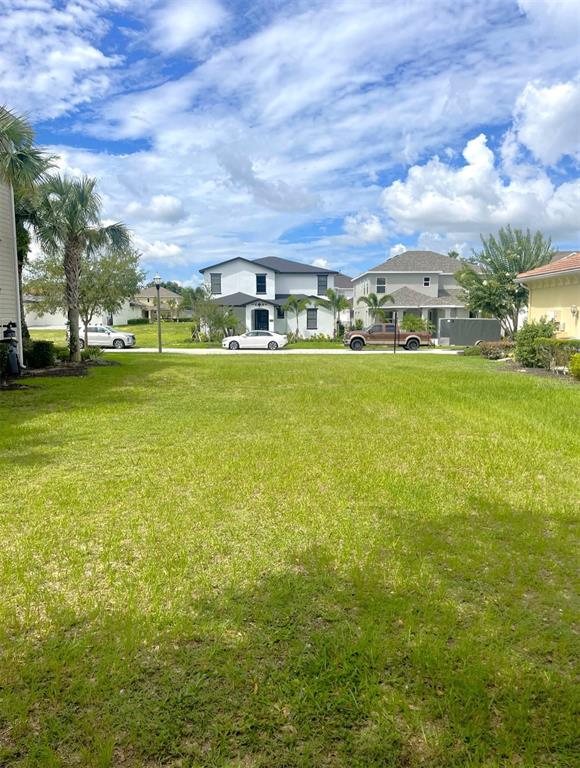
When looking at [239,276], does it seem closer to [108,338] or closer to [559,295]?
[108,338]

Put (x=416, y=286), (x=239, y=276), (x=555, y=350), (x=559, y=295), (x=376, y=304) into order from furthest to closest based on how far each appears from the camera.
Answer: (x=416, y=286) → (x=239, y=276) → (x=376, y=304) → (x=559, y=295) → (x=555, y=350)

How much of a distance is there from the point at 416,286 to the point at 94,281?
28.5 metres

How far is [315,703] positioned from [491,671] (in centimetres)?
92

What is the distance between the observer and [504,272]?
28953 millimetres

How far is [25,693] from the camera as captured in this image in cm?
242

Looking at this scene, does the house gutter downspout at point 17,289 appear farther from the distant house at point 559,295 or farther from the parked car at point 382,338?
the parked car at point 382,338

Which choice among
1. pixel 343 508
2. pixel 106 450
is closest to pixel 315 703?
pixel 343 508

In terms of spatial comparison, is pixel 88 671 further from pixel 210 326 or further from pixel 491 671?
pixel 210 326

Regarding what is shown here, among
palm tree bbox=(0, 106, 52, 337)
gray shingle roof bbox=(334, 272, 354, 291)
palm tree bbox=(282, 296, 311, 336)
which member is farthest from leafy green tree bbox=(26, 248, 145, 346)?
gray shingle roof bbox=(334, 272, 354, 291)

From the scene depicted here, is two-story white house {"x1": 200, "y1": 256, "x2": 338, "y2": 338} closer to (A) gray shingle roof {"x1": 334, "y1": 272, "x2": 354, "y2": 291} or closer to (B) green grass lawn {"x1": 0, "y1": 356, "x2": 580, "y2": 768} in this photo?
(A) gray shingle roof {"x1": 334, "y1": 272, "x2": 354, "y2": 291}

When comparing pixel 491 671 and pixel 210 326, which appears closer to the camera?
pixel 491 671

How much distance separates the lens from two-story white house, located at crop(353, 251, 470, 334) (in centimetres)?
4166

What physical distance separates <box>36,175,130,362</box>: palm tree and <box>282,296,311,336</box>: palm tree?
21.0 meters

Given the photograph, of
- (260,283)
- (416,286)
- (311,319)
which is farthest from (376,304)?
(260,283)
